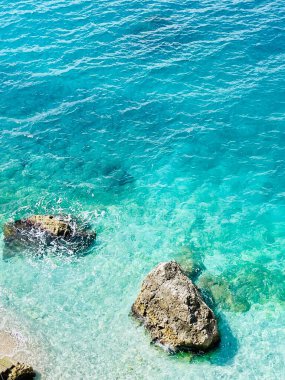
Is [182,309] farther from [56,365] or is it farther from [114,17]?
[114,17]

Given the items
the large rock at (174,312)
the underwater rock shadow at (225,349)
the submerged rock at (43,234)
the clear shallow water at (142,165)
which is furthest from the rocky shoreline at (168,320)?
the submerged rock at (43,234)

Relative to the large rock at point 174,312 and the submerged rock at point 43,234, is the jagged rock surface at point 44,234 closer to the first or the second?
the submerged rock at point 43,234

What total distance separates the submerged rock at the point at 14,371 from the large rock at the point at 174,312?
6250mm

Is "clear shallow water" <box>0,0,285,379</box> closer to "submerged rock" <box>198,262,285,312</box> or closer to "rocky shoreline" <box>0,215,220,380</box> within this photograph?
"submerged rock" <box>198,262,285,312</box>

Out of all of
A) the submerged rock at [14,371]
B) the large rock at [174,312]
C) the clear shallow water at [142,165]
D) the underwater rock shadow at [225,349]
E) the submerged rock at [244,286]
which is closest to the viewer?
the submerged rock at [14,371]

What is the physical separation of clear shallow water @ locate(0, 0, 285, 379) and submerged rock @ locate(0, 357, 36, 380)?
0.94 metres

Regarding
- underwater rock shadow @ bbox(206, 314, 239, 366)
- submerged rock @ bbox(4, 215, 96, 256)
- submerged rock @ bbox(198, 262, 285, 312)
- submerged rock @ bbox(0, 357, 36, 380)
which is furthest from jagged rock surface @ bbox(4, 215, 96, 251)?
underwater rock shadow @ bbox(206, 314, 239, 366)

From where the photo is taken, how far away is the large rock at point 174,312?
71.4ft

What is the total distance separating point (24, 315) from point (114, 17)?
37.0 meters

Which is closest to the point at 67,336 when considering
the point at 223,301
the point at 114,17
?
the point at 223,301

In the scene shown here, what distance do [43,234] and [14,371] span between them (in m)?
9.52

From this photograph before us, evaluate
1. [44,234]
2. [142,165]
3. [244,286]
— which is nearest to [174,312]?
[244,286]

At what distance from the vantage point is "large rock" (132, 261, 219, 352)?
2177 centimetres

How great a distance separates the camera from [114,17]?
163ft
